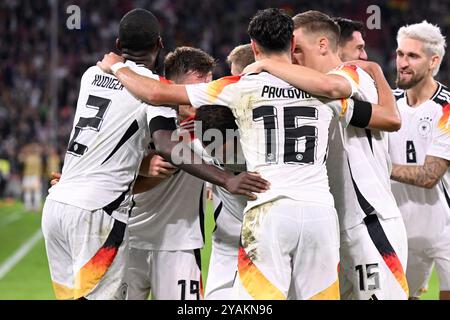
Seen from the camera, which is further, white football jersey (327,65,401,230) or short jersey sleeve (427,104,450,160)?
short jersey sleeve (427,104,450,160)

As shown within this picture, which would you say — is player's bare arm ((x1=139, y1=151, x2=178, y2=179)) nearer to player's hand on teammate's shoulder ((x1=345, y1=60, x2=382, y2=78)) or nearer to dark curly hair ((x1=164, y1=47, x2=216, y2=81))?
dark curly hair ((x1=164, y1=47, x2=216, y2=81))

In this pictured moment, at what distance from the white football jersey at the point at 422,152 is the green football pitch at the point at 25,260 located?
4116mm

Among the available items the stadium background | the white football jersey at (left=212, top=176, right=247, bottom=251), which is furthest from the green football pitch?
the white football jersey at (left=212, top=176, right=247, bottom=251)

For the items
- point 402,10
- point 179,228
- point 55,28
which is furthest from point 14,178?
point 179,228

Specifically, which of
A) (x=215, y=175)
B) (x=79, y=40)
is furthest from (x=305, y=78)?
(x=79, y=40)

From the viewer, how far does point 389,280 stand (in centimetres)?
Result: 589

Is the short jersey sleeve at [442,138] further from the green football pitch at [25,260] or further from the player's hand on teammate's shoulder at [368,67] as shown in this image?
the green football pitch at [25,260]

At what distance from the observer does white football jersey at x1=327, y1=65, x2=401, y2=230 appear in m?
6.00

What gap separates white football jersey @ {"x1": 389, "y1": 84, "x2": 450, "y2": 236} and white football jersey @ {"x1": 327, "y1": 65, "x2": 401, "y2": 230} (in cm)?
128

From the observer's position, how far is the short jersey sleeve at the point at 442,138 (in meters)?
7.09

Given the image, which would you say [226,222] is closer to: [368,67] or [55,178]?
[55,178]

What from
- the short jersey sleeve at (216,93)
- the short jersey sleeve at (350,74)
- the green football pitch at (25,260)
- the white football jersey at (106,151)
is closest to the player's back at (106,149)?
the white football jersey at (106,151)

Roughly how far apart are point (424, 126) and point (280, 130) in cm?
237

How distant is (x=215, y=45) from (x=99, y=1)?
460 centimetres
